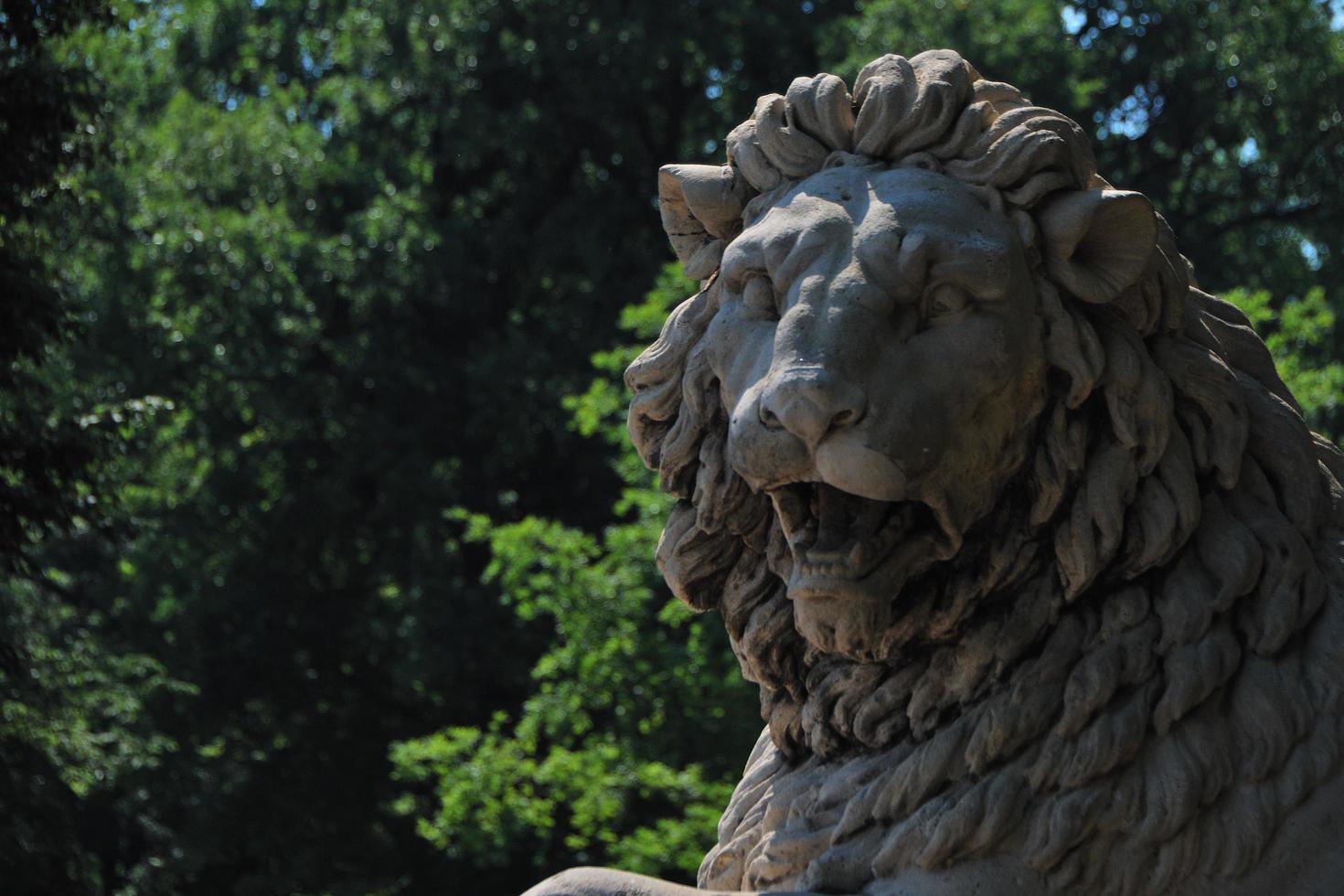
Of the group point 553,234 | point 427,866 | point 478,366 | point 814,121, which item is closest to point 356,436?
point 478,366

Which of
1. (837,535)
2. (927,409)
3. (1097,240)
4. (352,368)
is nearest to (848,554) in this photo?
(837,535)

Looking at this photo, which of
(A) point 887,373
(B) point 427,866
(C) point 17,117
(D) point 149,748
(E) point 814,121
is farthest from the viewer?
(B) point 427,866

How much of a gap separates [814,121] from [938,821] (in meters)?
1.23

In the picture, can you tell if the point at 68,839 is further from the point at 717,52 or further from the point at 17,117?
the point at 717,52

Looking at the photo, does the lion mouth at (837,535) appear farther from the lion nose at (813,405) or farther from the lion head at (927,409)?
the lion nose at (813,405)

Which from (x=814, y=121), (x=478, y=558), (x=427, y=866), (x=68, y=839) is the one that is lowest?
(x=814, y=121)

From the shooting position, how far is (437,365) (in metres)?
20.0

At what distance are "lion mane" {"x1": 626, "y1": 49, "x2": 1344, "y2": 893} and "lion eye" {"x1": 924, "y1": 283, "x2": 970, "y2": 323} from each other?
18 centimetres

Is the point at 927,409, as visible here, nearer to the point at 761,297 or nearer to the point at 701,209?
the point at 761,297

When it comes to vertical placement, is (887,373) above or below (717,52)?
below

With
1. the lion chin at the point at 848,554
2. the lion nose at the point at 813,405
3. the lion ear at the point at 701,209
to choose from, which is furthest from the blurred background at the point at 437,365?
the lion nose at the point at 813,405

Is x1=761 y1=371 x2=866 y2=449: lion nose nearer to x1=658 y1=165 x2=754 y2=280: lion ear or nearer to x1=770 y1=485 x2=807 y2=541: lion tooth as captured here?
x1=770 y1=485 x2=807 y2=541: lion tooth

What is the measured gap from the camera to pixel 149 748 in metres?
15.3

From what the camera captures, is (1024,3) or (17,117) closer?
(17,117)
